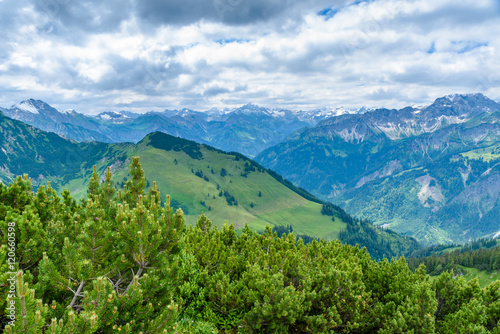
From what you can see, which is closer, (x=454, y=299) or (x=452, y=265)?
(x=454, y=299)

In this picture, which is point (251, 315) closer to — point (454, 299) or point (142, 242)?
point (142, 242)

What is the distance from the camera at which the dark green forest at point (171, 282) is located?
481 inches

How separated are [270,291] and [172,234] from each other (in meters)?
9.63

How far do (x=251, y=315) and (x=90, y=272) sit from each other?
40.7ft

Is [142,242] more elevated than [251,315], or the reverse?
[142,242]

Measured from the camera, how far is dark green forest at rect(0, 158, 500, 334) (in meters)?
12.2

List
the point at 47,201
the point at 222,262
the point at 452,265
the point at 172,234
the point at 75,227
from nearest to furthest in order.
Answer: the point at 172,234
the point at 75,227
the point at 47,201
the point at 222,262
the point at 452,265

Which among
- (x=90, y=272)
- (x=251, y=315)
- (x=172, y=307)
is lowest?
(x=251, y=315)

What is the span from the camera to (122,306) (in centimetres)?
1255

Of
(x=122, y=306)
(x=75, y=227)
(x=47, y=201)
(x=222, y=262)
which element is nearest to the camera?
(x=122, y=306)

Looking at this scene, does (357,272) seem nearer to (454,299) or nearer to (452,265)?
(454,299)

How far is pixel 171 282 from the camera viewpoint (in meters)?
15.6

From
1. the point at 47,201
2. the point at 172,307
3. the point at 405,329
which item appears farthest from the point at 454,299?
the point at 47,201

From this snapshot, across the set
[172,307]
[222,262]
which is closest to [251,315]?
[222,262]
